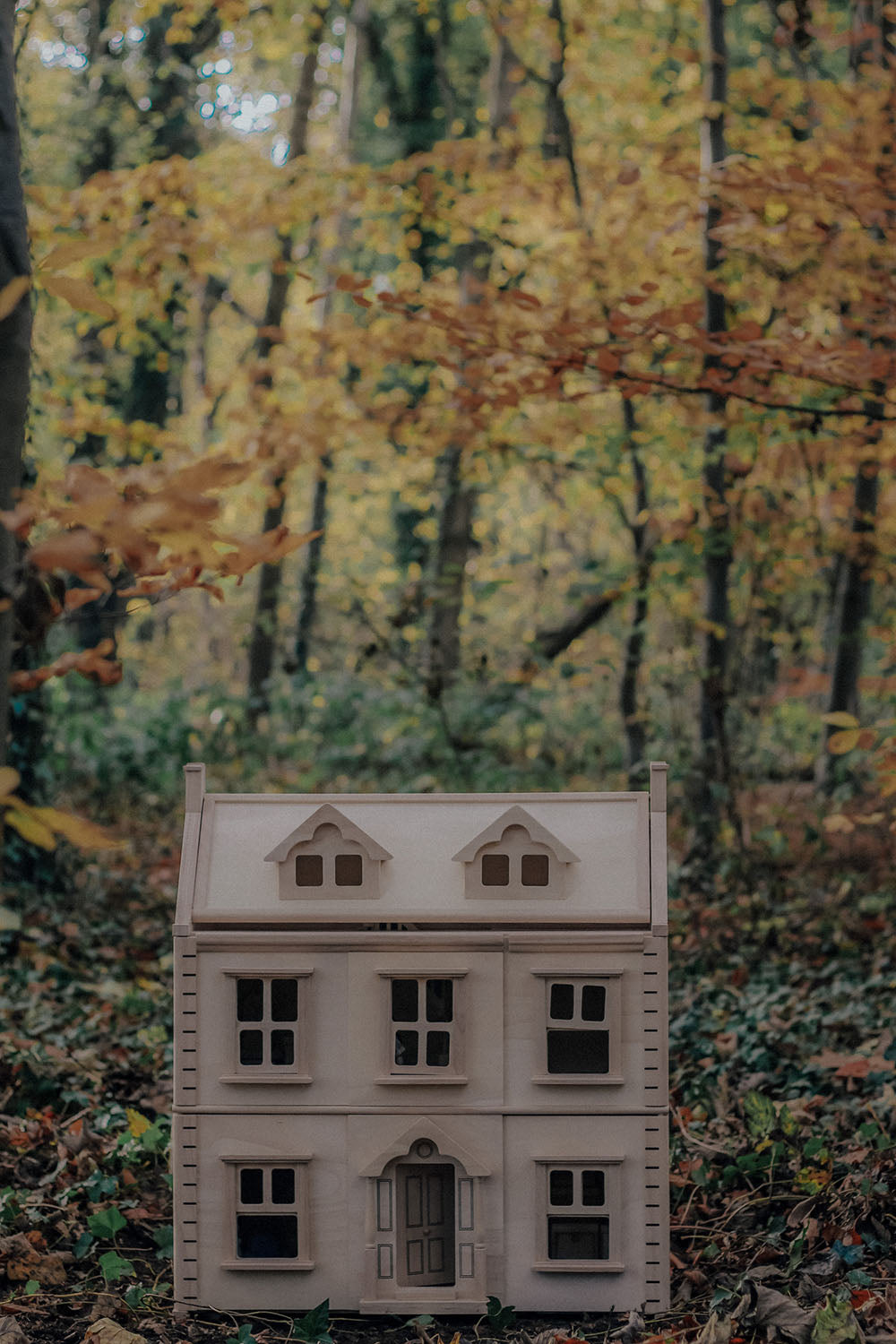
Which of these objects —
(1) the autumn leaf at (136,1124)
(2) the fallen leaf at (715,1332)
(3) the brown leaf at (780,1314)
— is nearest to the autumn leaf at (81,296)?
(2) the fallen leaf at (715,1332)

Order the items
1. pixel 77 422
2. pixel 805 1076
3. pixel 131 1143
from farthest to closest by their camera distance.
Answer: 1. pixel 77 422
2. pixel 805 1076
3. pixel 131 1143

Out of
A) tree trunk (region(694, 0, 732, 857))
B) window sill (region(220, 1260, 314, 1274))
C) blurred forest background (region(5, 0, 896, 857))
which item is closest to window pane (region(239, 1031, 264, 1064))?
window sill (region(220, 1260, 314, 1274))

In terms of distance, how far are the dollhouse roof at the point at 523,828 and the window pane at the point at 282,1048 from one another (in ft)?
2.55

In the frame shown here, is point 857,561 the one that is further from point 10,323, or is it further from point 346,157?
point 346,157

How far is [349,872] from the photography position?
376cm

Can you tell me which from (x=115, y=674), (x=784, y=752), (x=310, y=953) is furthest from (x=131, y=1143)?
(x=784, y=752)

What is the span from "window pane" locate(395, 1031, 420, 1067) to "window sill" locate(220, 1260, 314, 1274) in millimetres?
671

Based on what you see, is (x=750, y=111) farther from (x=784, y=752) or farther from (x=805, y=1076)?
(x=805, y=1076)

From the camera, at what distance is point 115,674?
11.6 feet

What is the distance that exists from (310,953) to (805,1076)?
2.83 meters

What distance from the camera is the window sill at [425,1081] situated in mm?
3641

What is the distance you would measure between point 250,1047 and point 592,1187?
3.78 ft

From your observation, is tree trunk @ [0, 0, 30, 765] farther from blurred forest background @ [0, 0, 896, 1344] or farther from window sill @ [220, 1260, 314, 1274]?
window sill @ [220, 1260, 314, 1274]

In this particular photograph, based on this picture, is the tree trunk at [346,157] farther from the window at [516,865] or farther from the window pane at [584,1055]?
the window pane at [584,1055]
